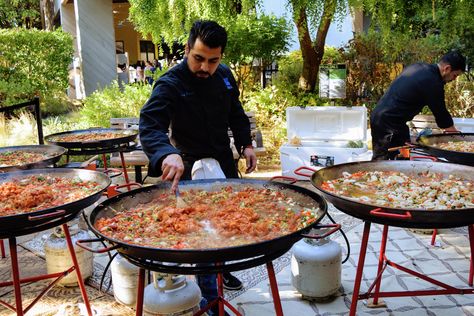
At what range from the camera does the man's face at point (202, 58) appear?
2752mm

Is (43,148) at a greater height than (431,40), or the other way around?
(431,40)

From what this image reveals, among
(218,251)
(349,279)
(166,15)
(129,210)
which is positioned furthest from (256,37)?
(218,251)

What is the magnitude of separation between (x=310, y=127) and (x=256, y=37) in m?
2.95

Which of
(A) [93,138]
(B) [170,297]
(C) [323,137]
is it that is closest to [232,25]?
(C) [323,137]

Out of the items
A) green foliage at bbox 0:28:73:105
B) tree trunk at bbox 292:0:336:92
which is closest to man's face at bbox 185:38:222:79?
tree trunk at bbox 292:0:336:92

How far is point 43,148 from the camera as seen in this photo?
15.6 feet

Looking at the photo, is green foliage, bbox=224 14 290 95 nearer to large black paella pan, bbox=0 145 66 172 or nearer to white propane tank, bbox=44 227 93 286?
large black paella pan, bbox=0 145 66 172

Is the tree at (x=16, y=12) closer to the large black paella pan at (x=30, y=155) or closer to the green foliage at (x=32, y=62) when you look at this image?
the green foliage at (x=32, y=62)

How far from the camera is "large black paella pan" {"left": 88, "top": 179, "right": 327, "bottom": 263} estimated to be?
5.70ft

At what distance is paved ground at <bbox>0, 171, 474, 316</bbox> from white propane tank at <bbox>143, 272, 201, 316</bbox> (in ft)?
2.85

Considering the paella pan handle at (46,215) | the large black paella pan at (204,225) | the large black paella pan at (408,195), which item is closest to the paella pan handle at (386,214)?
the large black paella pan at (408,195)

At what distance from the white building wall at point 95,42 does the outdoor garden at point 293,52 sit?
1.88m

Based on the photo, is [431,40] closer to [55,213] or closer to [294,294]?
[294,294]

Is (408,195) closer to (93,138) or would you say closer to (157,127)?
(157,127)
